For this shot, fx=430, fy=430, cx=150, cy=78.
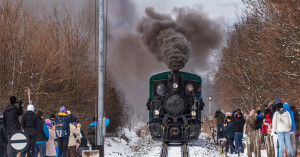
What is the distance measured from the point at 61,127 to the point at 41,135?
121 centimetres

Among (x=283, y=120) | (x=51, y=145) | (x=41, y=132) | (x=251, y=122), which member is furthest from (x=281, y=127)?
(x=41, y=132)

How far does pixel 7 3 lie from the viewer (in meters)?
19.2

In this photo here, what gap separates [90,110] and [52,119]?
12.3 m

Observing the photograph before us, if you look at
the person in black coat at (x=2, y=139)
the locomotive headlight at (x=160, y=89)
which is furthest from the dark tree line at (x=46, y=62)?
the person in black coat at (x=2, y=139)

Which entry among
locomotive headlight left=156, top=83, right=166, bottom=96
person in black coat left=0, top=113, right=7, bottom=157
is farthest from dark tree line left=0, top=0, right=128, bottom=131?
person in black coat left=0, top=113, right=7, bottom=157

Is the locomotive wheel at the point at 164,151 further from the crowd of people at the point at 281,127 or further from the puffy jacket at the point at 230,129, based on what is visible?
the puffy jacket at the point at 230,129

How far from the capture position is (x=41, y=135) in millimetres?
10750

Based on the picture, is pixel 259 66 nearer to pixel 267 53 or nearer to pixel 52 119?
pixel 267 53

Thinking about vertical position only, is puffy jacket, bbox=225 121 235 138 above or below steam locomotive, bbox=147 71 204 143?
below

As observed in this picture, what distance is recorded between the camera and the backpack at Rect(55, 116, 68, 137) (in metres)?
11.9

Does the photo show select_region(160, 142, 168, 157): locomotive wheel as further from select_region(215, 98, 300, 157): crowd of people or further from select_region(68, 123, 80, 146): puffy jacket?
select_region(68, 123, 80, 146): puffy jacket

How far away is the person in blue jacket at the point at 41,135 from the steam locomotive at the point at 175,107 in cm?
840

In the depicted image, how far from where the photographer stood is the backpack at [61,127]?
11.9 m

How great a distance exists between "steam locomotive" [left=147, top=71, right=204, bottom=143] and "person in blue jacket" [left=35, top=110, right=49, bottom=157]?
8400 mm
